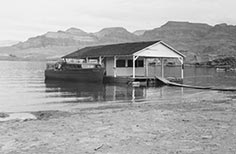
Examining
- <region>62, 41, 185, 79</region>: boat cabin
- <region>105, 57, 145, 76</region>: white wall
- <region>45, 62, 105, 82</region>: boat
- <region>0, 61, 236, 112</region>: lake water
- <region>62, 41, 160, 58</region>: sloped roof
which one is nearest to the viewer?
<region>0, 61, 236, 112</region>: lake water

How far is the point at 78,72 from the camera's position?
39719 millimetres

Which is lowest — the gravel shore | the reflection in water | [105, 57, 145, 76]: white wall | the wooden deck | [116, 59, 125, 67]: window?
the reflection in water

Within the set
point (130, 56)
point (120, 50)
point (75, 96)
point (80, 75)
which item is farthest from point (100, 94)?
point (80, 75)

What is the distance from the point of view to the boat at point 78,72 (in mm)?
36984

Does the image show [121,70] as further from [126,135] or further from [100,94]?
[126,135]

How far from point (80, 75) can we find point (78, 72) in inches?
20.2

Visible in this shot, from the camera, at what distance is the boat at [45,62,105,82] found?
121ft

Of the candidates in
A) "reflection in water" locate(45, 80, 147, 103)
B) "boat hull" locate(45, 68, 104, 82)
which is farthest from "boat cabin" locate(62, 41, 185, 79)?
"reflection in water" locate(45, 80, 147, 103)

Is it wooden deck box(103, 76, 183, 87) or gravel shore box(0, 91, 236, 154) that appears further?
wooden deck box(103, 76, 183, 87)

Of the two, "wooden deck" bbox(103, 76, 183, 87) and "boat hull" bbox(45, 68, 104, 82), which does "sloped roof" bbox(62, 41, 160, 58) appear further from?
"wooden deck" bbox(103, 76, 183, 87)

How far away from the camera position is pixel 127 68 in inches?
1476

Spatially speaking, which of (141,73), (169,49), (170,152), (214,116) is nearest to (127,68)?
(141,73)

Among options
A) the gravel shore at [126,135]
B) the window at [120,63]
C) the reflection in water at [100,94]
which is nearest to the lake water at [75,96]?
the reflection in water at [100,94]

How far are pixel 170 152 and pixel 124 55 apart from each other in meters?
27.4
